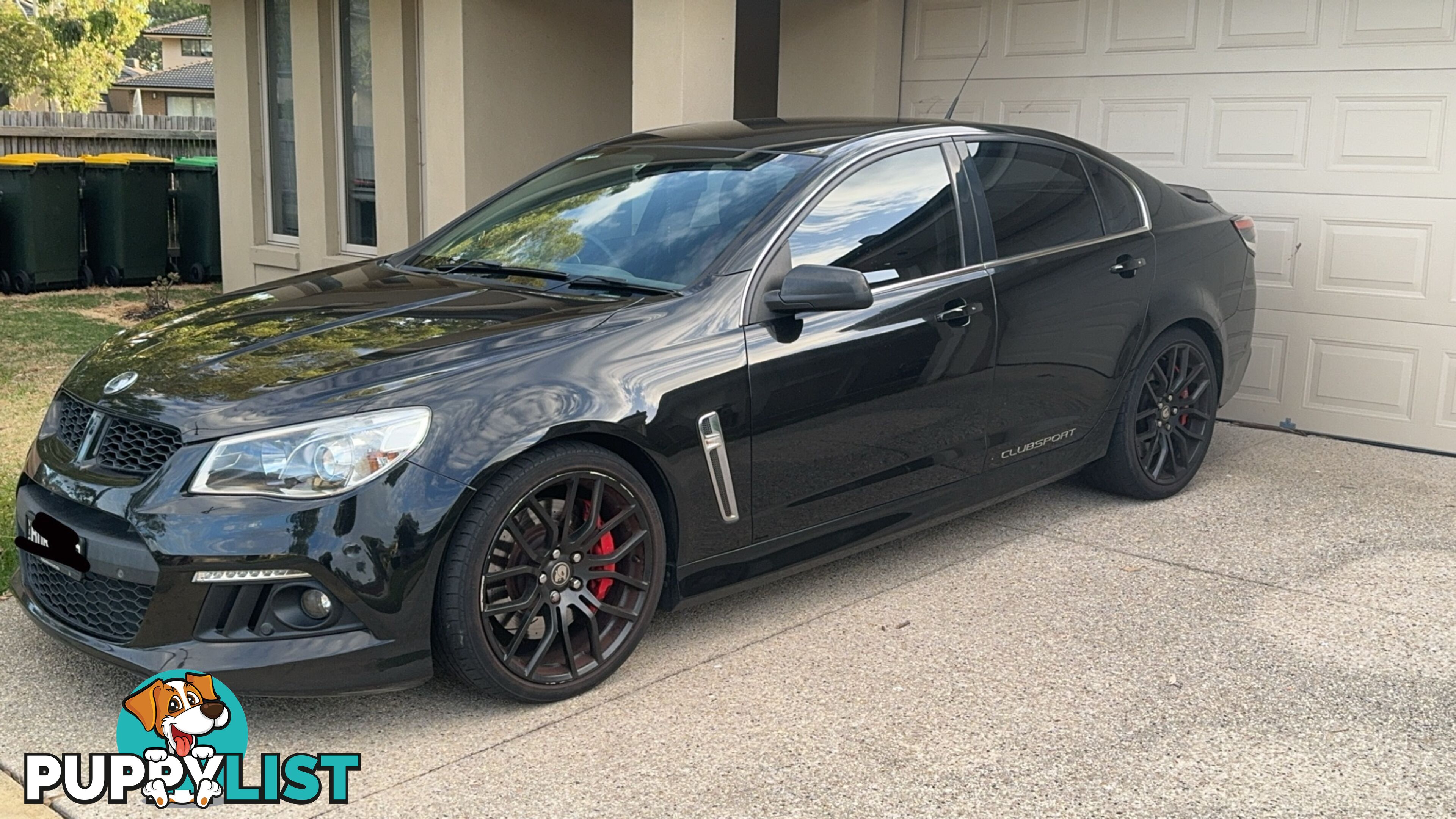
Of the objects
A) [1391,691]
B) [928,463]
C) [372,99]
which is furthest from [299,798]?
[372,99]

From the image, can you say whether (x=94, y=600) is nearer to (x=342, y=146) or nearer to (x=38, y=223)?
(x=342, y=146)

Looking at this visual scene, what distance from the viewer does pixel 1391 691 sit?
411 centimetres

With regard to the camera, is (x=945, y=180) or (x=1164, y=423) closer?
(x=945, y=180)

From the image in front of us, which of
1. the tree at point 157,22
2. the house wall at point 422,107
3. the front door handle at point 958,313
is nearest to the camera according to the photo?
the front door handle at point 958,313

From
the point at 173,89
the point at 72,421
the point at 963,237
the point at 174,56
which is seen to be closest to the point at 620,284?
the point at 963,237

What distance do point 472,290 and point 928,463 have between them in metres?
1.65

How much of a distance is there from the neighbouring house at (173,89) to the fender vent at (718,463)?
41216 millimetres

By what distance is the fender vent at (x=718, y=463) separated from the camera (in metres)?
4.07

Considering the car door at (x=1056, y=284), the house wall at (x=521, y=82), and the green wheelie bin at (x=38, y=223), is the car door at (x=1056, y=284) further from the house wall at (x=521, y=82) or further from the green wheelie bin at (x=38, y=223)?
the green wheelie bin at (x=38, y=223)

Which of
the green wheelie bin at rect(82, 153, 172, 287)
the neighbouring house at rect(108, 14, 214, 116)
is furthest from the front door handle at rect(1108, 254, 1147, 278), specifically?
the neighbouring house at rect(108, 14, 214, 116)

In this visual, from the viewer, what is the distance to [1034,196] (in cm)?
531

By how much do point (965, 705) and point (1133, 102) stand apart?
4.88m

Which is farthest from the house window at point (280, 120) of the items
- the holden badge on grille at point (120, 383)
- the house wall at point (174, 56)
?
the house wall at point (174, 56)

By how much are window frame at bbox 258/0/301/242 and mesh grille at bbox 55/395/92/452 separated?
25.8 feet
